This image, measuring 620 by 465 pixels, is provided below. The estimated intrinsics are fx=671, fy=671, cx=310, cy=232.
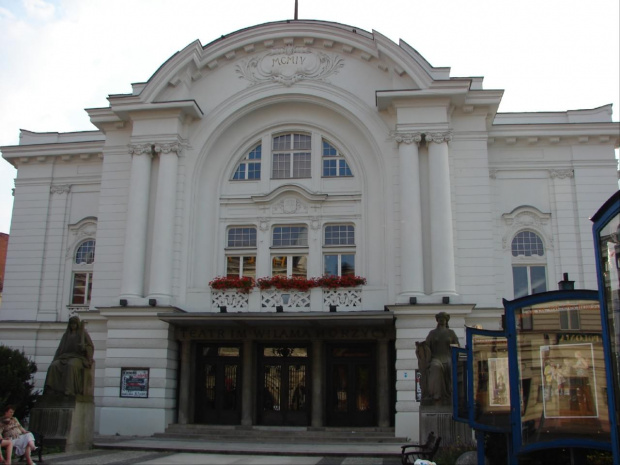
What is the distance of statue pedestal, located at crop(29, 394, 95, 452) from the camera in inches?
685

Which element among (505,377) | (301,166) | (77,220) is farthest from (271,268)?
(505,377)

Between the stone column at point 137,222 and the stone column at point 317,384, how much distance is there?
21.1ft

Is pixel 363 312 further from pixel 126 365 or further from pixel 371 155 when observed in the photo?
pixel 126 365

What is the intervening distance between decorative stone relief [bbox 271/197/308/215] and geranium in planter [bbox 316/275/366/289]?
3.21m

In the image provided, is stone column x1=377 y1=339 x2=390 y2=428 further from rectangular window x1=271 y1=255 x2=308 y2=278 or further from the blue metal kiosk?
the blue metal kiosk

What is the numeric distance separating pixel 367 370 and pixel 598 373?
13571 mm

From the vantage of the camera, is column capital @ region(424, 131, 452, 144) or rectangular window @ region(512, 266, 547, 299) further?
rectangular window @ region(512, 266, 547, 299)

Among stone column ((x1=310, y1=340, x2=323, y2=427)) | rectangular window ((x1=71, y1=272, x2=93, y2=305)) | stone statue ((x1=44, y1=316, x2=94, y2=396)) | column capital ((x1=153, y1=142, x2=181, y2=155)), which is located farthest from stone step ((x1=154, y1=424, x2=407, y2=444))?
column capital ((x1=153, y1=142, x2=181, y2=155))

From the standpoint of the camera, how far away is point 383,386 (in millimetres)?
22172

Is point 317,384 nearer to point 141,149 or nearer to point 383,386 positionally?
point 383,386

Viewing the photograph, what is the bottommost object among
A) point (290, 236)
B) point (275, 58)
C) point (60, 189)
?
point (290, 236)

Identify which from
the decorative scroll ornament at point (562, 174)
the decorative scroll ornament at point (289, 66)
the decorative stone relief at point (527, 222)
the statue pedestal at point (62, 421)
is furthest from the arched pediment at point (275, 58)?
the statue pedestal at point (62, 421)

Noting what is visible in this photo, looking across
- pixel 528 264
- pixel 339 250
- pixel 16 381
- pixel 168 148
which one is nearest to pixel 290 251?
pixel 339 250

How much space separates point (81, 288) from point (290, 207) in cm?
938
